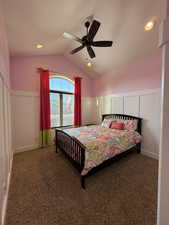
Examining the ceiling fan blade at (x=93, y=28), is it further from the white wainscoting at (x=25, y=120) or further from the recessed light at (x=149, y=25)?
the white wainscoting at (x=25, y=120)

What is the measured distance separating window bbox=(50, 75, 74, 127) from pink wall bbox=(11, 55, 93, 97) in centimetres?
37

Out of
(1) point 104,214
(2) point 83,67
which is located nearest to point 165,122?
(1) point 104,214

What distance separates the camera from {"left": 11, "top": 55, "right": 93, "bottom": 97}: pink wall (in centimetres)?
335

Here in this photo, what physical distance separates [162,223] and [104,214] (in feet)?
4.30

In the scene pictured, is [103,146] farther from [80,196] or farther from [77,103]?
[77,103]

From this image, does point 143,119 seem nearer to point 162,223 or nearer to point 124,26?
point 124,26

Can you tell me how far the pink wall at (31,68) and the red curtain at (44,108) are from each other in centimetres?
20

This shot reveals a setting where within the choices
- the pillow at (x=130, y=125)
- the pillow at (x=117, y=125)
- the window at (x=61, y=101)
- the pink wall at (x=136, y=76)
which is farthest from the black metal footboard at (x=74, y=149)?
the pink wall at (x=136, y=76)

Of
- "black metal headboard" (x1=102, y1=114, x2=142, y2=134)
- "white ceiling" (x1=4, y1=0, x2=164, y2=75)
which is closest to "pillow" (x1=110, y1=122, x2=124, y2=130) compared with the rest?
"black metal headboard" (x1=102, y1=114, x2=142, y2=134)

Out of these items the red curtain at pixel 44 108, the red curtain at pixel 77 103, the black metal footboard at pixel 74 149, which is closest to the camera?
the black metal footboard at pixel 74 149

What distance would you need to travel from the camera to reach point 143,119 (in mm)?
3293

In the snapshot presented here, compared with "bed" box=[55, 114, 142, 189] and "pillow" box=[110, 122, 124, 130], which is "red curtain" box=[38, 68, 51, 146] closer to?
"bed" box=[55, 114, 142, 189]

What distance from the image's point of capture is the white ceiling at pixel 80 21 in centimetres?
184

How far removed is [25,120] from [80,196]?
8.96ft
